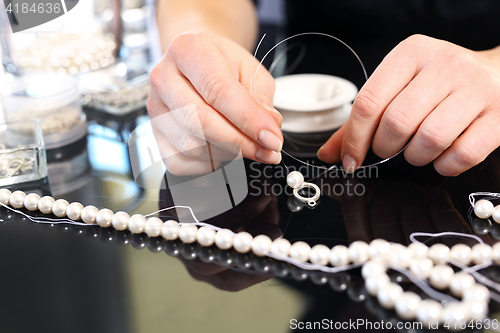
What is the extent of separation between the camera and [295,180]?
653mm

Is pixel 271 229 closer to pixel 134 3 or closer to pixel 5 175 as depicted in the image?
pixel 5 175

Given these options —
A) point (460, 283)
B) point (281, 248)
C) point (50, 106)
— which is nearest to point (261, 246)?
point (281, 248)

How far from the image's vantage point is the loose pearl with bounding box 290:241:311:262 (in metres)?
0.50

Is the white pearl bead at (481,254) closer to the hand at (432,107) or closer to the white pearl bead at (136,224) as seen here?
the hand at (432,107)

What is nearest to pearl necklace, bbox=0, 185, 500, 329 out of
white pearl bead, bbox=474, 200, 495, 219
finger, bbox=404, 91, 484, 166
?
white pearl bead, bbox=474, 200, 495, 219

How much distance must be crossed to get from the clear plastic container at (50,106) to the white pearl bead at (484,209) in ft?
2.46

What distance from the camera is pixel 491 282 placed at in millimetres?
462

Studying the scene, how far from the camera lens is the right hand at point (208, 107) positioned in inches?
24.2

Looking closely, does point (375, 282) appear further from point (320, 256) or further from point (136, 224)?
point (136, 224)

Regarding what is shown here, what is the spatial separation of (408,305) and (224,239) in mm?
234

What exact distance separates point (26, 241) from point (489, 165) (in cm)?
76

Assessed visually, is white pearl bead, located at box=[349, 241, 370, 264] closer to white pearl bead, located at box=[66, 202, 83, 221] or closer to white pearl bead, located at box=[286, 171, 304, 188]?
white pearl bead, located at box=[286, 171, 304, 188]

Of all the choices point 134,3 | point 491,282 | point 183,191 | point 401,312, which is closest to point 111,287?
point 183,191

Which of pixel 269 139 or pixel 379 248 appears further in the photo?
pixel 269 139
